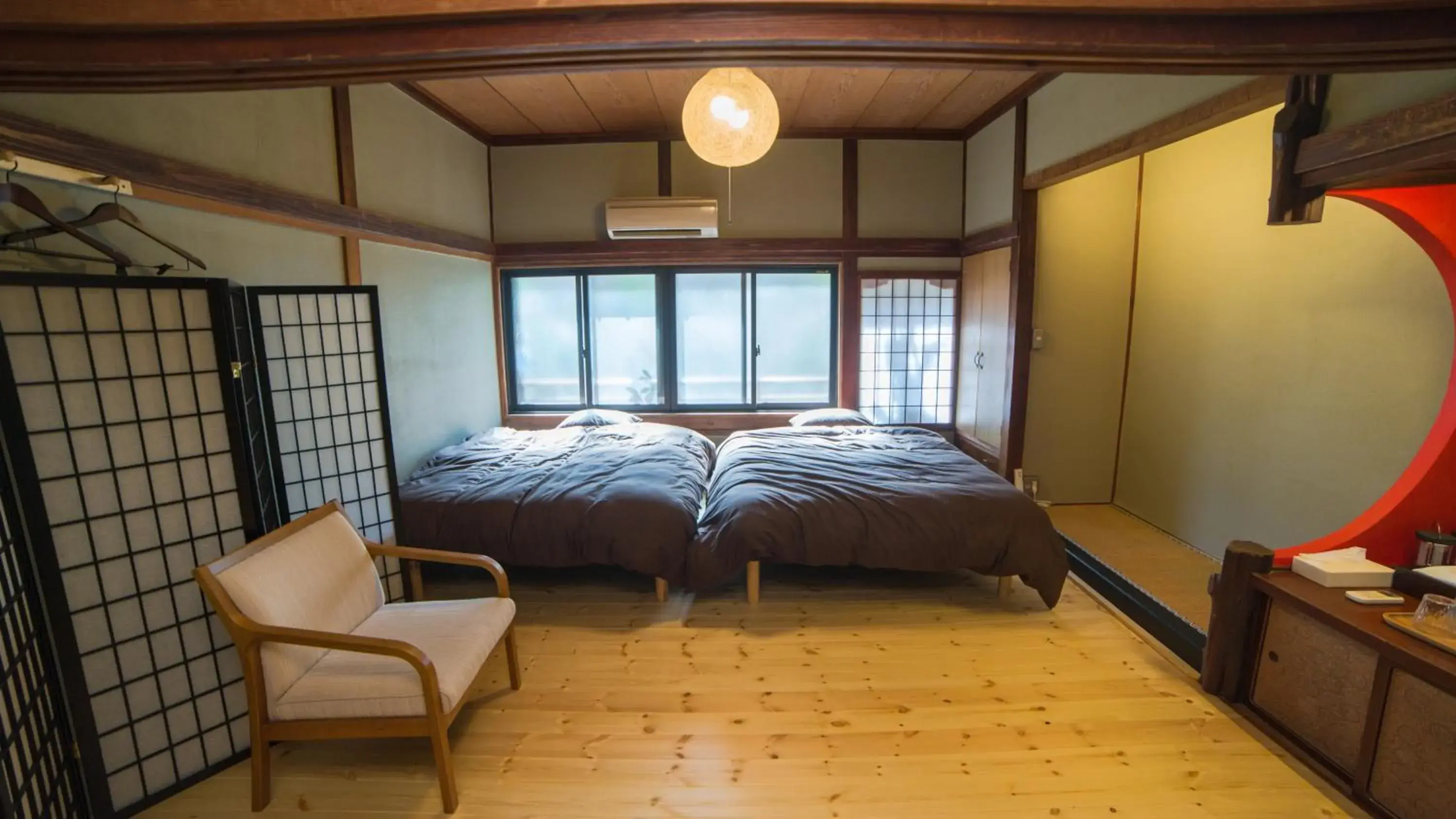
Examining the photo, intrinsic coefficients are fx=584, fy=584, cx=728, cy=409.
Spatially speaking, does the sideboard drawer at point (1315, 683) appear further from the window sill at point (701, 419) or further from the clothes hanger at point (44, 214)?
the clothes hanger at point (44, 214)

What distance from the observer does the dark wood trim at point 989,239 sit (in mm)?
4098

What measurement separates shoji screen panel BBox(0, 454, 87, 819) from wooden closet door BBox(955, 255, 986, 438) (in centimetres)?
507

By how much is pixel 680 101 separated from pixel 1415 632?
447 cm

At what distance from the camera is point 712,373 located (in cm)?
525

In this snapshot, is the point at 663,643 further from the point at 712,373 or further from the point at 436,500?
the point at 712,373

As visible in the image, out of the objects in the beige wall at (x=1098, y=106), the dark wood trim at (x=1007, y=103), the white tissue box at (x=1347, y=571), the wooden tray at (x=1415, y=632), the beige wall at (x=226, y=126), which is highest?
the dark wood trim at (x=1007, y=103)

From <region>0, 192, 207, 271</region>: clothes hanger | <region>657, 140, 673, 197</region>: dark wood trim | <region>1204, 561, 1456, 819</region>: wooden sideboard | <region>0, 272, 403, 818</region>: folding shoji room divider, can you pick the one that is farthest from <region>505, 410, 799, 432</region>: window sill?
<region>1204, 561, 1456, 819</region>: wooden sideboard

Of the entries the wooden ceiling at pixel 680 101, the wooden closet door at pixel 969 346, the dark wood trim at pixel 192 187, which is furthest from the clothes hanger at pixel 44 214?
the wooden closet door at pixel 969 346

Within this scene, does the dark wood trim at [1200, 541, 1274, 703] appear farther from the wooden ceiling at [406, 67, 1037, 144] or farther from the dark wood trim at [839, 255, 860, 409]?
the dark wood trim at [839, 255, 860, 409]

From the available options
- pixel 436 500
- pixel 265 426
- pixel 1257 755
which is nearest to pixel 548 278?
pixel 436 500

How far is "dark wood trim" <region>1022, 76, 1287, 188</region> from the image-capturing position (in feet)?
6.82

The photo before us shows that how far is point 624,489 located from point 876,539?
131cm

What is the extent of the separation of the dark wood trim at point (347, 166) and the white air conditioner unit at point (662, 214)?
6.25ft

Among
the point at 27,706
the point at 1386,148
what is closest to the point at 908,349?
the point at 1386,148
